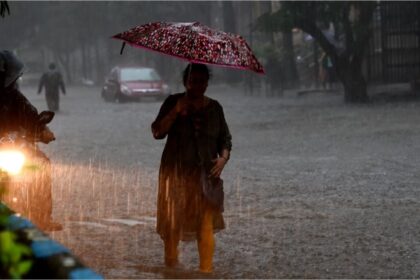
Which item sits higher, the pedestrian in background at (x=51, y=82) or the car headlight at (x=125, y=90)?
the pedestrian in background at (x=51, y=82)

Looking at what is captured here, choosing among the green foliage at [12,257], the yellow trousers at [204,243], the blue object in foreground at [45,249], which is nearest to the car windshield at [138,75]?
the yellow trousers at [204,243]

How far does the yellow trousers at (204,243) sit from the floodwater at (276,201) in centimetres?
18

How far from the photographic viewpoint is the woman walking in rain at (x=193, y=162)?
20.0 ft

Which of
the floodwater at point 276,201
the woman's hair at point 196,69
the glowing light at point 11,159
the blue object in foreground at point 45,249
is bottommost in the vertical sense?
the floodwater at point 276,201

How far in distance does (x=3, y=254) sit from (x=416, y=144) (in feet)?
45.9

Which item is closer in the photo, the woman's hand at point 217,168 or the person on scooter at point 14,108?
the woman's hand at point 217,168

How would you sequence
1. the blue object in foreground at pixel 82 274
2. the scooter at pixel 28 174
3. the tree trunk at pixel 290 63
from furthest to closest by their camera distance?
1. the tree trunk at pixel 290 63
2. the scooter at pixel 28 174
3. the blue object in foreground at pixel 82 274

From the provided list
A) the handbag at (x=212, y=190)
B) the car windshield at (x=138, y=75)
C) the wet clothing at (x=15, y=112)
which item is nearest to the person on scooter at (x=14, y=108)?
the wet clothing at (x=15, y=112)

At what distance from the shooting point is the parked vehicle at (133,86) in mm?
36844

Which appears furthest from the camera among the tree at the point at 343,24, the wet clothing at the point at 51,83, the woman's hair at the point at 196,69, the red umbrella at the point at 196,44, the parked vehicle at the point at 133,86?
the parked vehicle at the point at 133,86

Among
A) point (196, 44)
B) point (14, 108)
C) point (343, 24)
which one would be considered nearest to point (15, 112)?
point (14, 108)

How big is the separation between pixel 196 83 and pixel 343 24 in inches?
893

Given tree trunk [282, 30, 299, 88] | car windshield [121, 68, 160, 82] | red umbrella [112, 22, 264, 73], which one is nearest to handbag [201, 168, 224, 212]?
red umbrella [112, 22, 264, 73]

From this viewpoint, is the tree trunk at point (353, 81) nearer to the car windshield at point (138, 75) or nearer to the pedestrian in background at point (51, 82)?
the pedestrian in background at point (51, 82)
